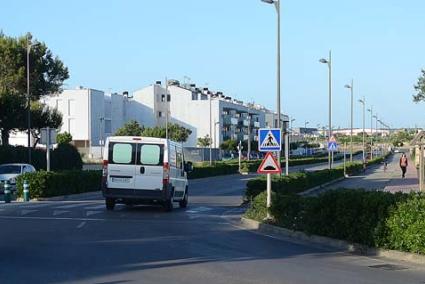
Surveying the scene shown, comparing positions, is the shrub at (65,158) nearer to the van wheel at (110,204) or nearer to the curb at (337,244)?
the van wheel at (110,204)

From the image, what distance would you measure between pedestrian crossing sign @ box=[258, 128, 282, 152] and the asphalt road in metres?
2.39

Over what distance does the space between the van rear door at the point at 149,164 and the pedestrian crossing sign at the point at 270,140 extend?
3524 mm

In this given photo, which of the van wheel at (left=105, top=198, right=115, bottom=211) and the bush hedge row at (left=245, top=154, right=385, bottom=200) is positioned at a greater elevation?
the bush hedge row at (left=245, top=154, right=385, bottom=200)

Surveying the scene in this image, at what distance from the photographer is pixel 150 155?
A: 2233cm

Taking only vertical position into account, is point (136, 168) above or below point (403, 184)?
above

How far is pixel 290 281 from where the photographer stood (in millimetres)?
9938

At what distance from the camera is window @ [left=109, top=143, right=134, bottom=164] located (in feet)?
73.2

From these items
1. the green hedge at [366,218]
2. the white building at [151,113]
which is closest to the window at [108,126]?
the white building at [151,113]

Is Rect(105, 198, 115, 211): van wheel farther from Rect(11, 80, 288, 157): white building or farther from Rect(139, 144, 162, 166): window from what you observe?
Rect(11, 80, 288, 157): white building

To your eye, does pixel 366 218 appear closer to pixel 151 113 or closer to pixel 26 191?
pixel 26 191

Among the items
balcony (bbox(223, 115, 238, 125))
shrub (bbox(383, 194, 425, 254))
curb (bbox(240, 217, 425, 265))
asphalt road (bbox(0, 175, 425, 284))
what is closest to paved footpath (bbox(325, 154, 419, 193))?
curb (bbox(240, 217, 425, 265))

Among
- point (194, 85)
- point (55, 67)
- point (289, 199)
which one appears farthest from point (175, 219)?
point (194, 85)

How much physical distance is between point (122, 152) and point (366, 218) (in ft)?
34.6

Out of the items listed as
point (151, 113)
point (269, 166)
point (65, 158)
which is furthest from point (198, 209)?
point (151, 113)
